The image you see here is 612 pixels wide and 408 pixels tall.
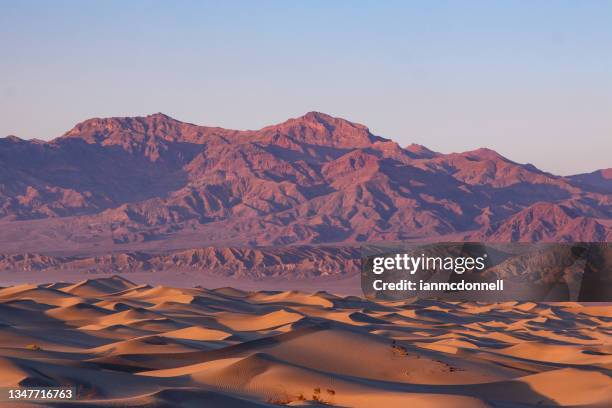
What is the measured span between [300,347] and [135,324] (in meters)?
15.2

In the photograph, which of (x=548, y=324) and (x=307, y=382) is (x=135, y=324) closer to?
(x=307, y=382)

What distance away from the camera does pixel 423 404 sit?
20219 millimetres

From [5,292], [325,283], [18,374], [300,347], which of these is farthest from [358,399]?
[325,283]

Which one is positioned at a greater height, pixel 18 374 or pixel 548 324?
pixel 18 374

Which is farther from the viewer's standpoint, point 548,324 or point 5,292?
point 548,324

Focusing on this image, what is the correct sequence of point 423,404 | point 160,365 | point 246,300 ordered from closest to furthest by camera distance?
point 423,404 → point 160,365 → point 246,300

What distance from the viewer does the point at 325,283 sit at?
644 ft

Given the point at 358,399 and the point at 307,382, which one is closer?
the point at 358,399

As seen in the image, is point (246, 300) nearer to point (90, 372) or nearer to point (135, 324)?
point (135, 324)

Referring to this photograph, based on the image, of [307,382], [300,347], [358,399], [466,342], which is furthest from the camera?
[466,342]

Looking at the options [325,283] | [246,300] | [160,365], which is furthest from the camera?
[325,283]

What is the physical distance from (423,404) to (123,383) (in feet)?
19.6

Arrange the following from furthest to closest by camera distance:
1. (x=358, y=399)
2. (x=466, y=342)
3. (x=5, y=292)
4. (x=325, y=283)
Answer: (x=325, y=283)
(x=5, y=292)
(x=466, y=342)
(x=358, y=399)

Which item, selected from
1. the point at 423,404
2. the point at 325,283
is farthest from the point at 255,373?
the point at 325,283
